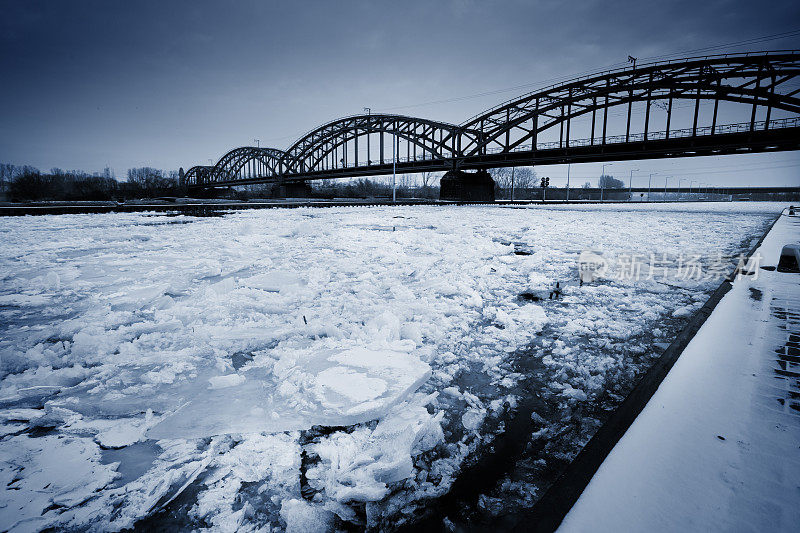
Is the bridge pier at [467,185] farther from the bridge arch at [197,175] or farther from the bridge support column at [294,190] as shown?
the bridge arch at [197,175]

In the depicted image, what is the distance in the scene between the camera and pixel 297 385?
1961mm

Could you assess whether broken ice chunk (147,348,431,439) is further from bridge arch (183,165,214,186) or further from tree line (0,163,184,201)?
bridge arch (183,165,214,186)

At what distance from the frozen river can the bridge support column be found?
7393 cm

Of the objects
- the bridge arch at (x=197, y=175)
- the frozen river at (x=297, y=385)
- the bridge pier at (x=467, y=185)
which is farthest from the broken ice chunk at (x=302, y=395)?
the bridge arch at (x=197, y=175)

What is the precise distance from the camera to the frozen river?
4.13ft

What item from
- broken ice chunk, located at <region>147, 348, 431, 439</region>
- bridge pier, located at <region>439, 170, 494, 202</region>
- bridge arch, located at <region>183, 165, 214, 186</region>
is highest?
bridge arch, located at <region>183, 165, 214, 186</region>

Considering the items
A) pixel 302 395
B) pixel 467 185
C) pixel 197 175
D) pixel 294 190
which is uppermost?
pixel 197 175

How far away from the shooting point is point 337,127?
67.2 metres

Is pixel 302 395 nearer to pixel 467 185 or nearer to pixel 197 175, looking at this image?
pixel 467 185

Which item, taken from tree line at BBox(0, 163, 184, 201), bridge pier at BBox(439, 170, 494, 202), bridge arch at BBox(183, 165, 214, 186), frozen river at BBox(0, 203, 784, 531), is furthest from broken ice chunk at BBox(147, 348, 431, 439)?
bridge arch at BBox(183, 165, 214, 186)

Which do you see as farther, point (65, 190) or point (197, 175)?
point (197, 175)

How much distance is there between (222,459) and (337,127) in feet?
237

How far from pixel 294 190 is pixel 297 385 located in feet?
257

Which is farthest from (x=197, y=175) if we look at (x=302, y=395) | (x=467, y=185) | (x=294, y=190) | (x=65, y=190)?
(x=302, y=395)
